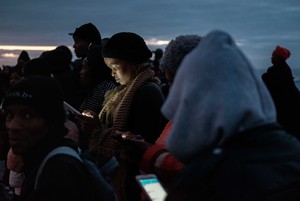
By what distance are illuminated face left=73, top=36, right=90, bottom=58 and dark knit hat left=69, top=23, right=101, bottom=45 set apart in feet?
0.15

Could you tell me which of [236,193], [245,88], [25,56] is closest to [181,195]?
[236,193]

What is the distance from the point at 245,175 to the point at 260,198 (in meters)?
0.09

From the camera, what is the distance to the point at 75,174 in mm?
2340

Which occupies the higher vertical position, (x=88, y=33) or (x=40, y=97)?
(x=40, y=97)

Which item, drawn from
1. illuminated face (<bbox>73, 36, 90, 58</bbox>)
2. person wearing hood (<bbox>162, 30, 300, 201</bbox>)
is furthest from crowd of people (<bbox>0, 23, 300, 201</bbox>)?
illuminated face (<bbox>73, 36, 90, 58</bbox>)

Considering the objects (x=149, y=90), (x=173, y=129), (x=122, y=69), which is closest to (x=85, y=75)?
(x=122, y=69)

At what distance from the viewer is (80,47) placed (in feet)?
22.3

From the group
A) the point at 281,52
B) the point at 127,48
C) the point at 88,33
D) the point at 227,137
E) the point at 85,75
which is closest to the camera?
the point at 227,137

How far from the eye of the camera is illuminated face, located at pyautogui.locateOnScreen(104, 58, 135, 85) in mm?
4066

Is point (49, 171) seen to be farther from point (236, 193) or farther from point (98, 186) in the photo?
point (236, 193)

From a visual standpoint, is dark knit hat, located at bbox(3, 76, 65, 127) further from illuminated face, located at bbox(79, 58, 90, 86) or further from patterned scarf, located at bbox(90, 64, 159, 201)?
illuminated face, located at bbox(79, 58, 90, 86)

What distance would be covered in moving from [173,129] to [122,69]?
Answer: 2.51 meters

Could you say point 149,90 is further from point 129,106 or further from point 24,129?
point 24,129

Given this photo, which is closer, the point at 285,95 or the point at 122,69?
the point at 122,69
